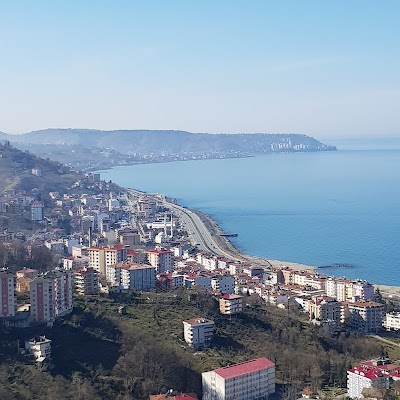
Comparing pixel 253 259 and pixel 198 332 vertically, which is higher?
pixel 198 332

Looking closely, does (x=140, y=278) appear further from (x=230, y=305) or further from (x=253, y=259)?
(x=253, y=259)

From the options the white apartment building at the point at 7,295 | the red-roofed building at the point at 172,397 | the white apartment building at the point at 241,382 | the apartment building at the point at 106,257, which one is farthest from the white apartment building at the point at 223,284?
the red-roofed building at the point at 172,397

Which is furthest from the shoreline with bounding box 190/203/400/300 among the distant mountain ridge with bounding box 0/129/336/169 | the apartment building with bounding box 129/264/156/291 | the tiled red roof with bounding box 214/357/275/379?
the distant mountain ridge with bounding box 0/129/336/169

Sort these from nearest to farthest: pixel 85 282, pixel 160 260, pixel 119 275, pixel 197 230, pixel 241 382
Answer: pixel 241 382, pixel 85 282, pixel 119 275, pixel 160 260, pixel 197 230

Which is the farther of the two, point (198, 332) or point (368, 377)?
point (198, 332)

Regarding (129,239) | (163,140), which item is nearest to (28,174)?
(129,239)
